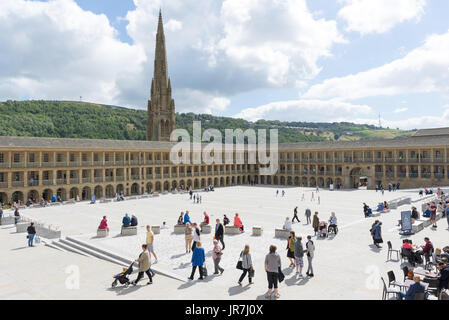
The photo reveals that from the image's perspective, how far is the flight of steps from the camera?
12070 millimetres

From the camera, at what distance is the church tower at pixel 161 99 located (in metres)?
72.0

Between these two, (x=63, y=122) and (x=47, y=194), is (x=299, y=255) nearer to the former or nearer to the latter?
(x=47, y=194)

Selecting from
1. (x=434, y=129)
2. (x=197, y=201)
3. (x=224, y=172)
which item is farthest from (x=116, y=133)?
(x=434, y=129)

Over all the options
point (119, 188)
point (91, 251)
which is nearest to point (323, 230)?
point (91, 251)

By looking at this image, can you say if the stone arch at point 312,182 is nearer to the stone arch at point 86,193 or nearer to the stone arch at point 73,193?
the stone arch at point 86,193

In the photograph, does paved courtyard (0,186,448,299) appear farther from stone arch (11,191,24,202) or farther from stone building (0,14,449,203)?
stone building (0,14,449,203)

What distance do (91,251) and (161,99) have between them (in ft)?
198

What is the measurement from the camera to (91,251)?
15.5 meters

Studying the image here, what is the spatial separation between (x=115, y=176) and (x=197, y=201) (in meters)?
16.6

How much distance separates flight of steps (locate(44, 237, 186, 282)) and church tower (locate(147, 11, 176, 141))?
55.1 m

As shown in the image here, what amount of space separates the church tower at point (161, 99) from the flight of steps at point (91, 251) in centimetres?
5509

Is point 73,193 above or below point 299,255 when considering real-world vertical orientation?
below

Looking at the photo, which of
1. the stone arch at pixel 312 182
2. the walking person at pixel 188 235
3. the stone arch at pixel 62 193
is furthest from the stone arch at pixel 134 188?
the walking person at pixel 188 235

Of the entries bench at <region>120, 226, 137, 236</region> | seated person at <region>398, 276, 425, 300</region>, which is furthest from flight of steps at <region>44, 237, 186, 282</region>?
seated person at <region>398, 276, 425, 300</region>
